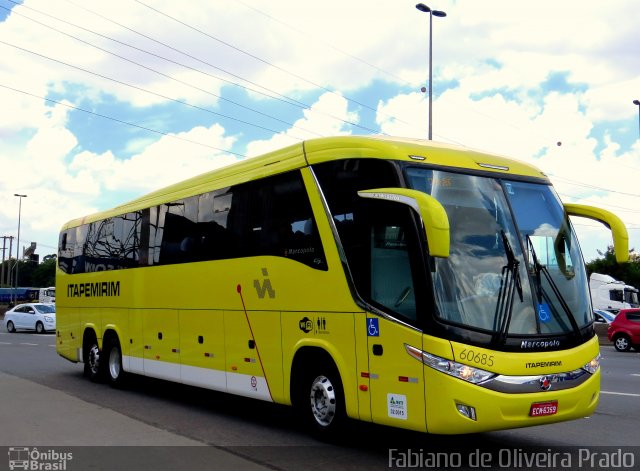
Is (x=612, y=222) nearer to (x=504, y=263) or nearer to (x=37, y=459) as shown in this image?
(x=504, y=263)

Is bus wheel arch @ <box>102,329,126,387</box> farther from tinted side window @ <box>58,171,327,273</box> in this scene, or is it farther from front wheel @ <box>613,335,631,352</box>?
front wheel @ <box>613,335,631,352</box>

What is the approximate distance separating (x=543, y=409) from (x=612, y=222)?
8.51 feet

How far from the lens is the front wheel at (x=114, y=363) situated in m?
14.3

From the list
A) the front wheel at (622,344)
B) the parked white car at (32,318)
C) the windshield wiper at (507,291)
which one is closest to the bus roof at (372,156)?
the windshield wiper at (507,291)

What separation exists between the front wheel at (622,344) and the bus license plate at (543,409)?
21454mm

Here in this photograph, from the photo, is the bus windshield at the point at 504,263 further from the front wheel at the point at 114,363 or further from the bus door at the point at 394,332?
the front wheel at the point at 114,363

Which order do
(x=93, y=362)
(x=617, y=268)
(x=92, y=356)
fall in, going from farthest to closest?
(x=617, y=268)
(x=92, y=356)
(x=93, y=362)

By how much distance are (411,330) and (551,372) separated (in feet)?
4.68

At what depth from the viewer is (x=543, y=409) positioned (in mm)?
7230

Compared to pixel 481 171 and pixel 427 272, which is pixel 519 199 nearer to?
pixel 481 171

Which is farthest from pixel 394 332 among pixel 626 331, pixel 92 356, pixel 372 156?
pixel 626 331

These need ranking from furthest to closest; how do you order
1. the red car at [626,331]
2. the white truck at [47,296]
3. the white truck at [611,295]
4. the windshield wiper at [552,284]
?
the white truck at [47,296] < the white truck at [611,295] < the red car at [626,331] < the windshield wiper at [552,284]

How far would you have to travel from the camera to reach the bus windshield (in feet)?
23.8

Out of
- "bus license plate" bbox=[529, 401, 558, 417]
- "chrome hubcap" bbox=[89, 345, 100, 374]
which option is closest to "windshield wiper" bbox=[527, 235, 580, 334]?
"bus license plate" bbox=[529, 401, 558, 417]
